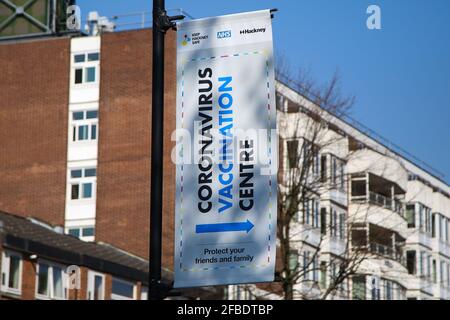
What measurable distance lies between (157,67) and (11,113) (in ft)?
150

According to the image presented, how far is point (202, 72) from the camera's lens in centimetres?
1251

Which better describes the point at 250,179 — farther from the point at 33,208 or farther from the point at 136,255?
the point at 33,208

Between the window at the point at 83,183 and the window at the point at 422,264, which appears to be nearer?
the window at the point at 83,183

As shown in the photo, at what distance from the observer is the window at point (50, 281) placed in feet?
126

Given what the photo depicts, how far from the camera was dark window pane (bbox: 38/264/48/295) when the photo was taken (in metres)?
38.4

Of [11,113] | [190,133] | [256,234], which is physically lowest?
[256,234]

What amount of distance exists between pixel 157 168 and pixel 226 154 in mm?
813

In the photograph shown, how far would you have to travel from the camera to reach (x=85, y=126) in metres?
55.2

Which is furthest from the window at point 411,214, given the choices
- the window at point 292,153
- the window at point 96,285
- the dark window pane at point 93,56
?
the window at point 96,285

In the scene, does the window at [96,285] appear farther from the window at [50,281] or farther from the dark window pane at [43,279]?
the dark window pane at [43,279]
